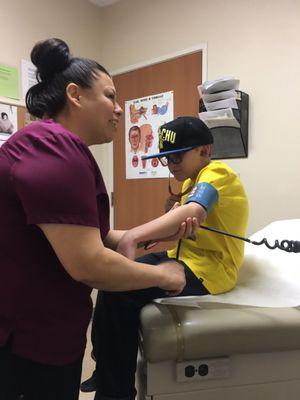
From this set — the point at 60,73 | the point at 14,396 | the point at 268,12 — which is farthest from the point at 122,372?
the point at 268,12

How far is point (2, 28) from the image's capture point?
224 centimetres

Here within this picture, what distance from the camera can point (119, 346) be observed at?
1.03 metres

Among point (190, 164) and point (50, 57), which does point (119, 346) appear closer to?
point (190, 164)

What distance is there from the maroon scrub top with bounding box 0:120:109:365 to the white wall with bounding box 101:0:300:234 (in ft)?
4.37

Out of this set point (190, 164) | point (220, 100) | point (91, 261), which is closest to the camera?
point (91, 261)

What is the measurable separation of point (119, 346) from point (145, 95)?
1.91 metres

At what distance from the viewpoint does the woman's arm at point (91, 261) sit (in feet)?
2.21

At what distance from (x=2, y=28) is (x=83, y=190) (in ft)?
6.58

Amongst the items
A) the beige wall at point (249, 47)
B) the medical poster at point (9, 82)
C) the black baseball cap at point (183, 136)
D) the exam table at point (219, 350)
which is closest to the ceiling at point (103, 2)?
the beige wall at point (249, 47)

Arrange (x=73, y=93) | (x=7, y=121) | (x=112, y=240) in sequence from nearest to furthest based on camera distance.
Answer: (x=73, y=93) → (x=112, y=240) → (x=7, y=121)

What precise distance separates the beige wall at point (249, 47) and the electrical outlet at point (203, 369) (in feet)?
3.71

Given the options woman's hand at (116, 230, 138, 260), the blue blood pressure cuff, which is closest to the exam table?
woman's hand at (116, 230, 138, 260)

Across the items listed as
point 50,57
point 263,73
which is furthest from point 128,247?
point 263,73

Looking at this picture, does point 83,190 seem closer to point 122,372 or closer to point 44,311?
point 44,311
